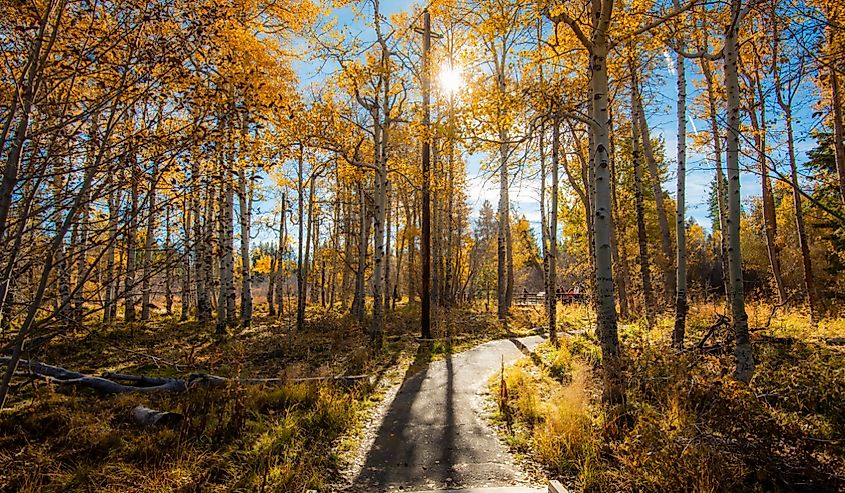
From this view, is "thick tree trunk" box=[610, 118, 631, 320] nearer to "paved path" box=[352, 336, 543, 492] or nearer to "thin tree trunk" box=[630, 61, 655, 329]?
"thin tree trunk" box=[630, 61, 655, 329]

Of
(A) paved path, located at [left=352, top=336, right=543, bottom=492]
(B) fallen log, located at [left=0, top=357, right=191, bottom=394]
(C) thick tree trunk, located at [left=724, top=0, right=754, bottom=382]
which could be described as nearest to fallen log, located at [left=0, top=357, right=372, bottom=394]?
(B) fallen log, located at [left=0, top=357, right=191, bottom=394]

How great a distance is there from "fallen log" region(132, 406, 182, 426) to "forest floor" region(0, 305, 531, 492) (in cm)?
9

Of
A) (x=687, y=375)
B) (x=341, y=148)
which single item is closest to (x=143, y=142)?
(x=687, y=375)

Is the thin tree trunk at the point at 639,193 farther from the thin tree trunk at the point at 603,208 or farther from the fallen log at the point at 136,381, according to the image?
the fallen log at the point at 136,381

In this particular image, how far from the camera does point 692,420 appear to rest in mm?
4520

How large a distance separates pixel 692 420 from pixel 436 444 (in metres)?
2.97

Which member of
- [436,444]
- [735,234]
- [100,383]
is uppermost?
[735,234]

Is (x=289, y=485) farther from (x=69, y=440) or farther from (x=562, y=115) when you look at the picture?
(x=562, y=115)

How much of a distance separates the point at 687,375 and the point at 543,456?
101 inches

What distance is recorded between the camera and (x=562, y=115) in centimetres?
597

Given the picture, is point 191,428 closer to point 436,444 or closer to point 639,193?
point 436,444

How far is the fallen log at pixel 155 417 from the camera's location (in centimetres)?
508

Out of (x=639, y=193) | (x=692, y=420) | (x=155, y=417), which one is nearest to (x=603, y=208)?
(x=692, y=420)

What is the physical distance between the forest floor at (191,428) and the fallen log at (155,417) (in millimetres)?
87
